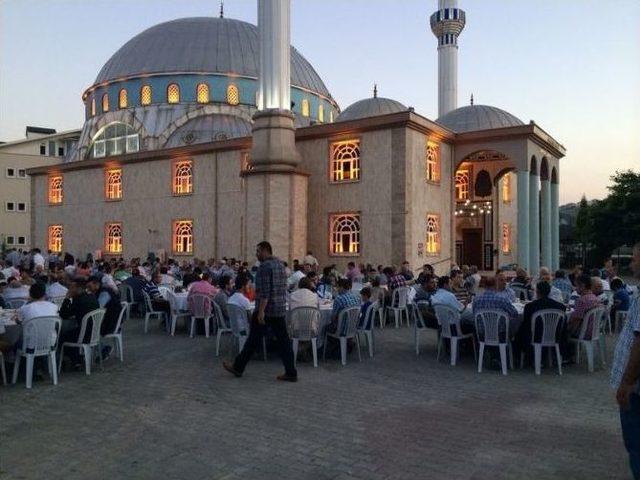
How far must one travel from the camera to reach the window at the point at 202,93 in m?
37.1

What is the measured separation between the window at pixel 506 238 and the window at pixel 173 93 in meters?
21.0

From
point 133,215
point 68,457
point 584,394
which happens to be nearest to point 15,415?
point 68,457

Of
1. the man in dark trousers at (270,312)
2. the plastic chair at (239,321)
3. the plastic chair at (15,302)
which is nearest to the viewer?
the man in dark trousers at (270,312)

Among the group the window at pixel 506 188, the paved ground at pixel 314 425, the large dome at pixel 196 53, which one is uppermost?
the large dome at pixel 196 53

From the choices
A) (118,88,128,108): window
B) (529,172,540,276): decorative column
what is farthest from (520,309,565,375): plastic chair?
(118,88,128,108): window

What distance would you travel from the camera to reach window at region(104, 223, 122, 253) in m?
30.6

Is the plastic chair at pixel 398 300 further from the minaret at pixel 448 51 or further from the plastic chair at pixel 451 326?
the minaret at pixel 448 51

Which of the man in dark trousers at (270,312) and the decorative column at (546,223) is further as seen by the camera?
the decorative column at (546,223)

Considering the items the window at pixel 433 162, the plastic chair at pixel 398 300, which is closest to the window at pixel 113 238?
the window at pixel 433 162

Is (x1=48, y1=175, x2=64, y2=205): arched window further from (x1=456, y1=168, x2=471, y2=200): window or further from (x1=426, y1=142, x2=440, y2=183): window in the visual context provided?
(x1=456, y1=168, x2=471, y2=200): window

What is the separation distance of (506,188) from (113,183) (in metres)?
20.6

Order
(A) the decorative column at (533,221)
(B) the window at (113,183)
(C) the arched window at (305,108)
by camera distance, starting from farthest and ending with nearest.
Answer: (C) the arched window at (305,108), (B) the window at (113,183), (A) the decorative column at (533,221)

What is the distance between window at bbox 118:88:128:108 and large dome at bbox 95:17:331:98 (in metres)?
1.05

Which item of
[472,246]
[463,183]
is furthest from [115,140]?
[472,246]
